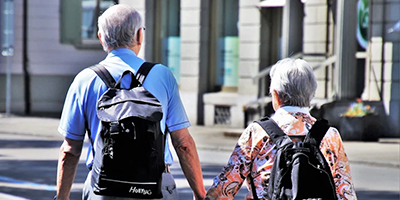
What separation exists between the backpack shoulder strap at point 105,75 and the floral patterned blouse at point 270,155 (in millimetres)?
667

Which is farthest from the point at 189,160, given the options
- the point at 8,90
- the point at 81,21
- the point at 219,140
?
the point at 81,21

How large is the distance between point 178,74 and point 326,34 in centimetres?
525

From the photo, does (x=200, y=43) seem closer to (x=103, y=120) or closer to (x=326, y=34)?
(x=326, y=34)

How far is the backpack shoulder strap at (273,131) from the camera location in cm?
401

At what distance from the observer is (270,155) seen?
13.3 ft

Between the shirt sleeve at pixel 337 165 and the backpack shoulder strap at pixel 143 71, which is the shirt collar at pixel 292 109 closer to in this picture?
the shirt sleeve at pixel 337 165

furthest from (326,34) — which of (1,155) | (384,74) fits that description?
(1,155)

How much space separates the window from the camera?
26578mm

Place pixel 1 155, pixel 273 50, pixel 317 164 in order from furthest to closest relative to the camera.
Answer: pixel 273 50 → pixel 1 155 → pixel 317 164

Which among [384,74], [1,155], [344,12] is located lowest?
[1,155]

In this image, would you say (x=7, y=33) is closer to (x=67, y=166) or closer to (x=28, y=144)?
(x=28, y=144)

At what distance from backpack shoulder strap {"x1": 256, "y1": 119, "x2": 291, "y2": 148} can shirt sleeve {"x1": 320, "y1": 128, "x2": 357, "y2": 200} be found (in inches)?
7.6

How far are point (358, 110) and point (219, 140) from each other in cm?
288

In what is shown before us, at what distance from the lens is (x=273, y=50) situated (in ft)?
69.5
